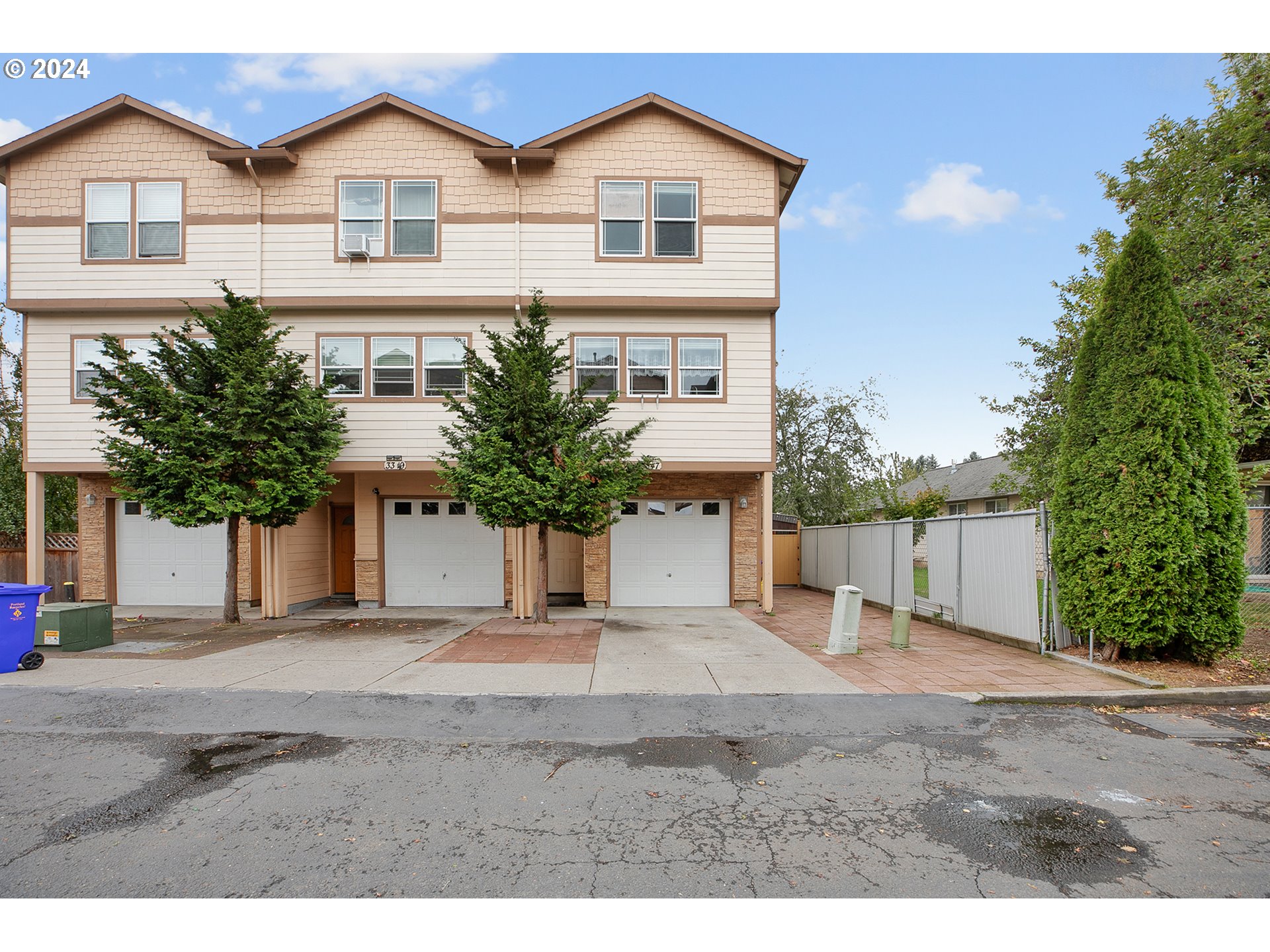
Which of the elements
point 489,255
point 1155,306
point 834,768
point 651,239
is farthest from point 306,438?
point 1155,306

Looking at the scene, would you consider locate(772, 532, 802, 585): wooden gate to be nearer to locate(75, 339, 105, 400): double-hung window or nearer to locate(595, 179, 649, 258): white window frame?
locate(595, 179, 649, 258): white window frame

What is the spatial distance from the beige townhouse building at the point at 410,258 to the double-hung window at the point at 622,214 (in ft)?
0.13

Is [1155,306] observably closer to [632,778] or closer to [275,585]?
[632,778]

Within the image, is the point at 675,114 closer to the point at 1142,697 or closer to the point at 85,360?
the point at 1142,697

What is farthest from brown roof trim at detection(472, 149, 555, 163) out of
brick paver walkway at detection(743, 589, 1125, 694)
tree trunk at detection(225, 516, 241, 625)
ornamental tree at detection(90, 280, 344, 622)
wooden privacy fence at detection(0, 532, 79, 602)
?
wooden privacy fence at detection(0, 532, 79, 602)

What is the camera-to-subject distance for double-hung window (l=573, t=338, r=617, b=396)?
12641 millimetres

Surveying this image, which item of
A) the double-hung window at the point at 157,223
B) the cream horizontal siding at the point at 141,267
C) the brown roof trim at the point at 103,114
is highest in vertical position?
the brown roof trim at the point at 103,114

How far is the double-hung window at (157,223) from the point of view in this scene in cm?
1250

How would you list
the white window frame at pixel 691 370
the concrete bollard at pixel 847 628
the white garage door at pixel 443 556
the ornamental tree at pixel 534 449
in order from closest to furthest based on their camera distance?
the concrete bollard at pixel 847 628, the ornamental tree at pixel 534 449, the white window frame at pixel 691 370, the white garage door at pixel 443 556

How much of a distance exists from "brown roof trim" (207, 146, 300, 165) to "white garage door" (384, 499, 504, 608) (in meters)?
7.10

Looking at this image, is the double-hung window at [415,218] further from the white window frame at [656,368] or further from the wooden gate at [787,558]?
the wooden gate at [787,558]

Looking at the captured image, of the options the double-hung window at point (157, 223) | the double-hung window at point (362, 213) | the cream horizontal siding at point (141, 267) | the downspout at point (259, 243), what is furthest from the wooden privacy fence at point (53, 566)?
the double-hung window at point (362, 213)

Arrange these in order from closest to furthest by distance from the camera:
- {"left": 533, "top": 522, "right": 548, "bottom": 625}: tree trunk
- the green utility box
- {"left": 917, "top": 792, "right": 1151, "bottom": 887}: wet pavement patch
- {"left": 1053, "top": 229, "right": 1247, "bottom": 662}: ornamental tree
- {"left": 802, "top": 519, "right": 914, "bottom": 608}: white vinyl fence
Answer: {"left": 917, "top": 792, "right": 1151, "bottom": 887}: wet pavement patch, {"left": 1053, "top": 229, "right": 1247, "bottom": 662}: ornamental tree, the green utility box, {"left": 533, "top": 522, "right": 548, "bottom": 625}: tree trunk, {"left": 802, "top": 519, "right": 914, "bottom": 608}: white vinyl fence

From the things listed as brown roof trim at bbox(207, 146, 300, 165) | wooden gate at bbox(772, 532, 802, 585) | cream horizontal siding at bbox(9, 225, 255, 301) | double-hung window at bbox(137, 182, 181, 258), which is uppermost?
brown roof trim at bbox(207, 146, 300, 165)
